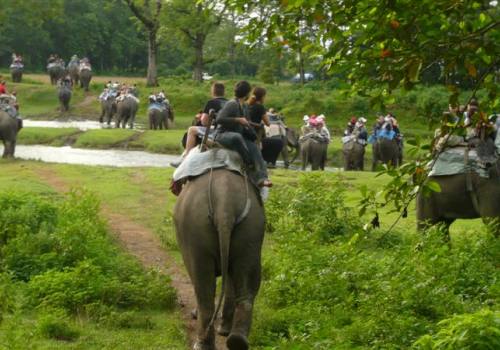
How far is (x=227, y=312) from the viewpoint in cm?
856

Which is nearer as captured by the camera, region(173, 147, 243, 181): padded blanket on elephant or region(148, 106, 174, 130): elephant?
region(173, 147, 243, 181): padded blanket on elephant

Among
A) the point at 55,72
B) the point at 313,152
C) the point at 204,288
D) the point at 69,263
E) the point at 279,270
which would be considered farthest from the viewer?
the point at 55,72

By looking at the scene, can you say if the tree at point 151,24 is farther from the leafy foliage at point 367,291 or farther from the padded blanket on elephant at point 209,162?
the padded blanket on elephant at point 209,162

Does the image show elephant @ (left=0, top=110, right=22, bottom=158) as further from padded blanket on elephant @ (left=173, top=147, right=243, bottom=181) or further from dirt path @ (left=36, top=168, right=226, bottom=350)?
padded blanket on elephant @ (left=173, top=147, right=243, bottom=181)

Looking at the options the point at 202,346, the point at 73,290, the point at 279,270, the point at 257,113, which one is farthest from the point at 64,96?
the point at 202,346

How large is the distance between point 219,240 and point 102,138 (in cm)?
2460

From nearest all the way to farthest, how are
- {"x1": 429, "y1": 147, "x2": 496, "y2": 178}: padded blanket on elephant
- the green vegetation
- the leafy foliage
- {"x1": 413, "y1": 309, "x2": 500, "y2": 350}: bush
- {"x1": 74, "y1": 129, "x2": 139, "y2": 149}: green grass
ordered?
1. {"x1": 413, "y1": 309, "x2": 500, "y2": 350}: bush
2. the leafy foliage
3. the green vegetation
4. {"x1": 429, "y1": 147, "x2": 496, "y2": 178}: padded blanket on elephant
5. {"x1": 74, "y1": 129, "x2": 139, "y2": 149}: green grass

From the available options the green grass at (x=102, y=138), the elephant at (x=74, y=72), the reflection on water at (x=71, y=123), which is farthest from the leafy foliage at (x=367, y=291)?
the elephant at (x=74, y=72)

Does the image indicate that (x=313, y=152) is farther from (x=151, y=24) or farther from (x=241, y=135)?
(x=151, y=24)

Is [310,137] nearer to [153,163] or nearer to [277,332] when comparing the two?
[153,163]

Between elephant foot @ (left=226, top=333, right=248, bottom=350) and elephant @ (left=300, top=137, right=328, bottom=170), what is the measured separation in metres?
20.1

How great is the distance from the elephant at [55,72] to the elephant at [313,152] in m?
27.2

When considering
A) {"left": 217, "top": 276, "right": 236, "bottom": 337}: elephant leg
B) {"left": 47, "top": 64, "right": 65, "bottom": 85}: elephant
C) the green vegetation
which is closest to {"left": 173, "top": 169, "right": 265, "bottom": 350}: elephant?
{"left": 217, "top": 276, "right": 236, "bottom": 337}: elephant leg

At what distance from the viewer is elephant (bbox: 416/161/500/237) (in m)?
11.9
